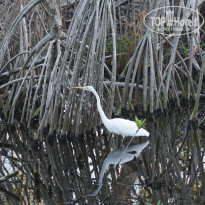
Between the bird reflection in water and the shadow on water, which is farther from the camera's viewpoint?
the bird reflection in water

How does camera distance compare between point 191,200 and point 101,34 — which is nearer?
point 191,200

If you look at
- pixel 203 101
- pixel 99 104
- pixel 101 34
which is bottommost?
pixel 203 101

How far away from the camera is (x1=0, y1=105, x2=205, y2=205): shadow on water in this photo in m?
6.73

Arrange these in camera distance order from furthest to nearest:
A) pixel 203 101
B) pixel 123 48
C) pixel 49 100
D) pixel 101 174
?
1. pixel 123 48
2. pixel 203 101
3. pixel 49 100
4. pixel 101 174

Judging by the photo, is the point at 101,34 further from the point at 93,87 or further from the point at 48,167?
the point at 48,167

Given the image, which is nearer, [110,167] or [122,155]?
[110,167]

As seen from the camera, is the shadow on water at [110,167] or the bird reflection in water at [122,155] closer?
the shadow on water at [110,167]

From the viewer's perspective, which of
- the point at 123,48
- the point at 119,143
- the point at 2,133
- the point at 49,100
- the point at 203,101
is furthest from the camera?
the point at 123,48

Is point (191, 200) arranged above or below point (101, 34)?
below

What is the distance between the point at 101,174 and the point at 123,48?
6949 mm

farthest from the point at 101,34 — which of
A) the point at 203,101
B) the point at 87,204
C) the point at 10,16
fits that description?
the point at 203,101

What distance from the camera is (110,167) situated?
26.3ft

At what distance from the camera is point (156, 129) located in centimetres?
1050

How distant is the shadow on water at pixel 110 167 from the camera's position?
673 centimetres
